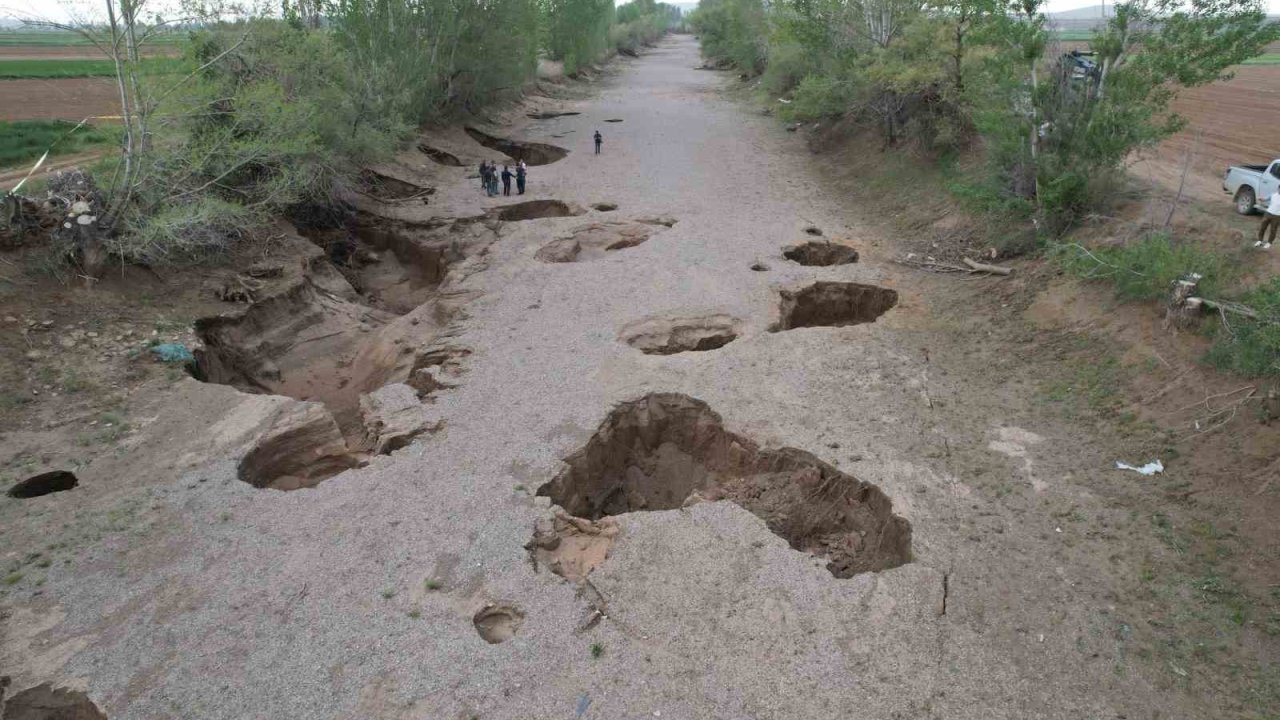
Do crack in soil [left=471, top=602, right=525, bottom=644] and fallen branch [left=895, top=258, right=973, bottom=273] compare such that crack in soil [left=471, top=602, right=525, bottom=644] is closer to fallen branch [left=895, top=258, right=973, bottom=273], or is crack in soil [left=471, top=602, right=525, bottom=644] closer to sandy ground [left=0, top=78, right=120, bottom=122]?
fallen branch [left=895, top=258, right=973, bottom=273]

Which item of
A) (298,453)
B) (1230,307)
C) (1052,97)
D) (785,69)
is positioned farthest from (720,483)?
(785,69)

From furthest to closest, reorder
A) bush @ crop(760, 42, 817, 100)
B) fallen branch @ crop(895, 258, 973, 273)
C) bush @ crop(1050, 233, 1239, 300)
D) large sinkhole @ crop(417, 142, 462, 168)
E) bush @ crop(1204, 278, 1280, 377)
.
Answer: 1. bush @ crop(760, 42, 817, 100)
2. large sinkhole @ crop(417, 142, 462, 168)
3. fallen branch @ crop(895, 258, 973, 273)
4. bush @ crop(1050, 233, 1239, 300)
5. bush @ crop(1204, 278, 1280, 377)

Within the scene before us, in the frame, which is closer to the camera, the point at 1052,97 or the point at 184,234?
the point at 184,234

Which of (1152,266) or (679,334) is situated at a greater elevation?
(1152,266)

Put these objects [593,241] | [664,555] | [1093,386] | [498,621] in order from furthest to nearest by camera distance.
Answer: [593,241] → [1093,386] → [664,555] → [498,621]

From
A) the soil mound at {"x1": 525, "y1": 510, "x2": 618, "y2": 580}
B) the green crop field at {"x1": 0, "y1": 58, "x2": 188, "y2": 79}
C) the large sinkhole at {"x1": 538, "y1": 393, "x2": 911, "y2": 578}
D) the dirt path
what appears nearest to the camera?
the dirt path

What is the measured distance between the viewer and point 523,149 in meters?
29.8

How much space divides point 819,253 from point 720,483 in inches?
353

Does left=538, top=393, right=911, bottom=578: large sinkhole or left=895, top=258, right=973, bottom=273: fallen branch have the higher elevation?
left=895, top=258, right=973, bottom=273: fallen branch

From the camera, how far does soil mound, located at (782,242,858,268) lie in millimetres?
16703

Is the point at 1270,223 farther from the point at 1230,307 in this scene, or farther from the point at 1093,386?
the point at 1093,386

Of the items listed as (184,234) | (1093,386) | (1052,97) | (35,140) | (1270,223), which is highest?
(1052,97)

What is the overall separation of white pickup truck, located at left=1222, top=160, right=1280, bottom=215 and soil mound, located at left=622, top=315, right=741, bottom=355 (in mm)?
9426

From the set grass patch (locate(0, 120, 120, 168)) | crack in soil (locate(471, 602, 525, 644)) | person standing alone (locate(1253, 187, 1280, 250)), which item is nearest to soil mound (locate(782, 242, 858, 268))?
person standing alone (locate(1253, 187, 1280, 250))
